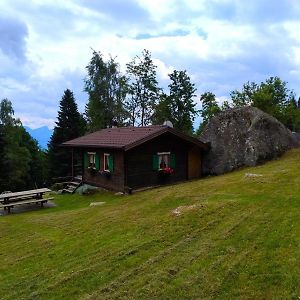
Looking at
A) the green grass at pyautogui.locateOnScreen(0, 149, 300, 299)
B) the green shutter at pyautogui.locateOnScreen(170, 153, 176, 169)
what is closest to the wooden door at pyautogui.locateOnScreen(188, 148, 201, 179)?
the green shutter at pyautogui.locateOnScreen(170, 153, 176, 169)

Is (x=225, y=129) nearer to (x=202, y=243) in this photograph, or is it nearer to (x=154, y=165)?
(x=154, y=165)

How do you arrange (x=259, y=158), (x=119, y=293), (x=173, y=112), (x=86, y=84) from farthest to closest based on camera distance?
1. (x=173, y=112)
2. (x=86, y=84)
3. (x=259, y=158)
4. (x=119, y=293)

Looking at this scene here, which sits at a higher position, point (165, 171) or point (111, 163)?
point (111, 163)

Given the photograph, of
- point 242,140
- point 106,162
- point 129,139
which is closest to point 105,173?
point 106,162

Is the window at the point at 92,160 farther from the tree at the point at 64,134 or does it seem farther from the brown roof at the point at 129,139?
the tree at the point at 64,134

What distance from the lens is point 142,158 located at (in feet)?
79.5

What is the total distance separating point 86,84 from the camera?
45.5 metres

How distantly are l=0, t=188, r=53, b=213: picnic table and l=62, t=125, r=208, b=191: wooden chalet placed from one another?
4.68 metres

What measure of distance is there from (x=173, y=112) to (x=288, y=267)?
1672 inches

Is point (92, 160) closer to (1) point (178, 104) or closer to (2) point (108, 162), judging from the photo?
(2) point (108, 162)

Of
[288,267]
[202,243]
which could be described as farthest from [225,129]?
[288,267]

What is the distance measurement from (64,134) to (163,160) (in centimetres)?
2885

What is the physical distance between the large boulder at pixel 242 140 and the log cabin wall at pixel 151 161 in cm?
198

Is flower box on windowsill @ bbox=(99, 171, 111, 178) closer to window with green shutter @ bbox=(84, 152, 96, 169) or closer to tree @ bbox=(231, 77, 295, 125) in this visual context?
window with green shutter @ bbox=(84, 152, 96, 169)
